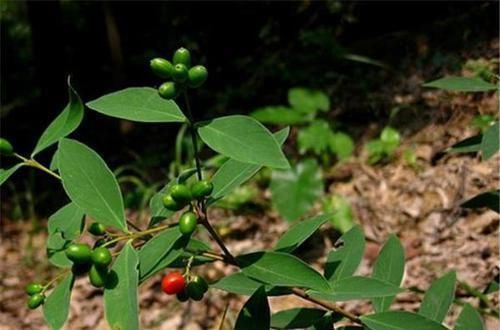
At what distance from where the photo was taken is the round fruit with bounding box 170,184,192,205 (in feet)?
2.93

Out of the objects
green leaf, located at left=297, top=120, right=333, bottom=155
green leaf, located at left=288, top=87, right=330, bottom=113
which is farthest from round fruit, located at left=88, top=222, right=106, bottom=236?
green leaf, located at left=288, top=87, right=330, bottom=113

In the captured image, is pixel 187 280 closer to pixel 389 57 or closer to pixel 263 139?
pixel 263 139

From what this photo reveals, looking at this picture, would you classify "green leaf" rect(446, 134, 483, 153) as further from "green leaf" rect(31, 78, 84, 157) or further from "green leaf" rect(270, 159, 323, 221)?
"green leaf" rect(270, 159, 323, 221)

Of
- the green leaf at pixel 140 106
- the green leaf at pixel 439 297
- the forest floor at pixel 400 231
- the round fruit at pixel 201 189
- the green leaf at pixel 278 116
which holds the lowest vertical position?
the forest floor at pixel 400 231

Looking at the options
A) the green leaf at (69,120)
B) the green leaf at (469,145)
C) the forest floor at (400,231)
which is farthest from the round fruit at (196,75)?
the forest floor at (400,231)

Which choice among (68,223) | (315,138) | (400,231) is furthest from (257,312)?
(315,138)

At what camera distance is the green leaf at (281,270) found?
0.90 meters

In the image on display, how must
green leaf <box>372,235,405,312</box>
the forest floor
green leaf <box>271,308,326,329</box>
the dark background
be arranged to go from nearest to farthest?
green leaf <box>271,308,326,329</box> → green leaf <box>372,235,405,312</box> → the forest floor → the dark background

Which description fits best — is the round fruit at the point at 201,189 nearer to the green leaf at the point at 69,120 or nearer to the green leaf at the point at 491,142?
the green leaf at the point at 69,120

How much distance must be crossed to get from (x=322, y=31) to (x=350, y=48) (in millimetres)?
240

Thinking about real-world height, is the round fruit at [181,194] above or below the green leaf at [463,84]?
above

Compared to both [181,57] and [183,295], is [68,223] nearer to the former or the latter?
[183,295]

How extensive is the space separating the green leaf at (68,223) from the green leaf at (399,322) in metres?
0.45

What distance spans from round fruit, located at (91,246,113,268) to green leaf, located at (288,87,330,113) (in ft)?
9.95
